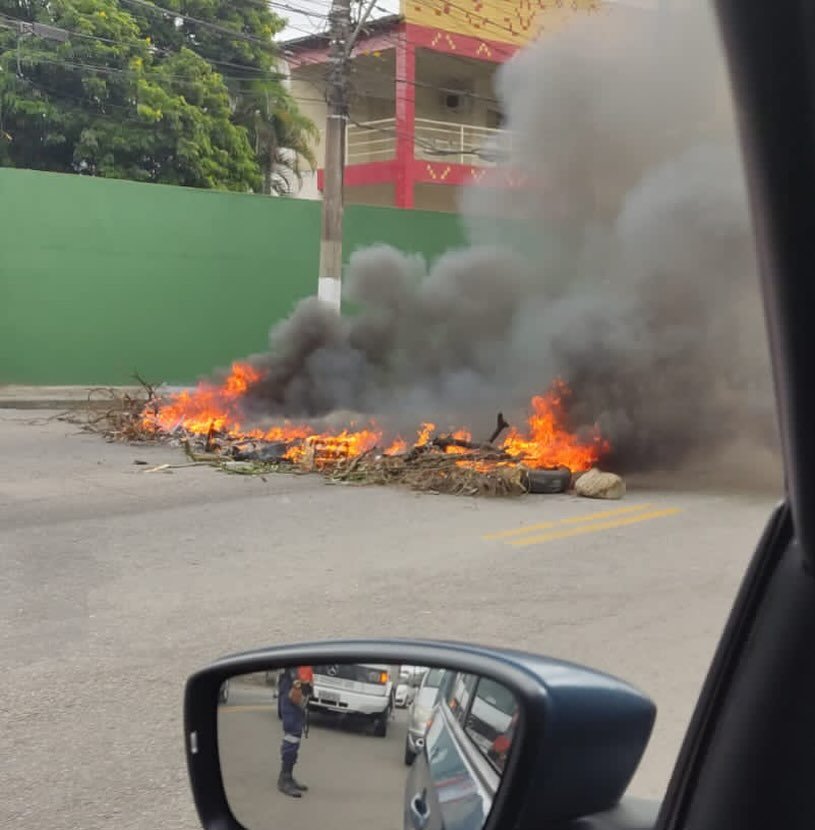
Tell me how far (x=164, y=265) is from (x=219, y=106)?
5678mm

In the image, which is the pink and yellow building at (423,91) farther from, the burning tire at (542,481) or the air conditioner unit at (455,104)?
the burning tire at (542,481)

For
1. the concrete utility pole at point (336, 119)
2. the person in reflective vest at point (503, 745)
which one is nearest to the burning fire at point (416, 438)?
the concrete utility pole at point (336, 119)

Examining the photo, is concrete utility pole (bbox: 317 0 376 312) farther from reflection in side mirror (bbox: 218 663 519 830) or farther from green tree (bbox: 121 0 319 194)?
reflection in side mirror (bbox: 218 663 519 830)

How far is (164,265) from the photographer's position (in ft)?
56.4

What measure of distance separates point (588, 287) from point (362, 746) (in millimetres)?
10308

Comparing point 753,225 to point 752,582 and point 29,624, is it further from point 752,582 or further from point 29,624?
point 29,624

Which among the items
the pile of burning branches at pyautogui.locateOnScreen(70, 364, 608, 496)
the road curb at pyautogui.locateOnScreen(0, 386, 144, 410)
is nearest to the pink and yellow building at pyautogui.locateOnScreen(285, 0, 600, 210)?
the road curb at pyautogui.locateOnScreen(0, 386, 144, 410)

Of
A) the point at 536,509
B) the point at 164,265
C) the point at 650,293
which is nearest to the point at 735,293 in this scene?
the point at 650,293

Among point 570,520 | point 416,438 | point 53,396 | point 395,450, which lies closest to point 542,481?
point 570,520

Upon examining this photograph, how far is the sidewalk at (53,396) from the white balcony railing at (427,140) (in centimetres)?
761

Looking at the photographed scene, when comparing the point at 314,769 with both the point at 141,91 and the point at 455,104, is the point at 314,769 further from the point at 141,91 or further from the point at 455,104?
the point at 455,104

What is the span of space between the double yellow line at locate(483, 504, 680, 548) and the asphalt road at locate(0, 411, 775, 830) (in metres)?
0.03

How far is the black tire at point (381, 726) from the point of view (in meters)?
1.22

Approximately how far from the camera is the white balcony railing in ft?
66.6
